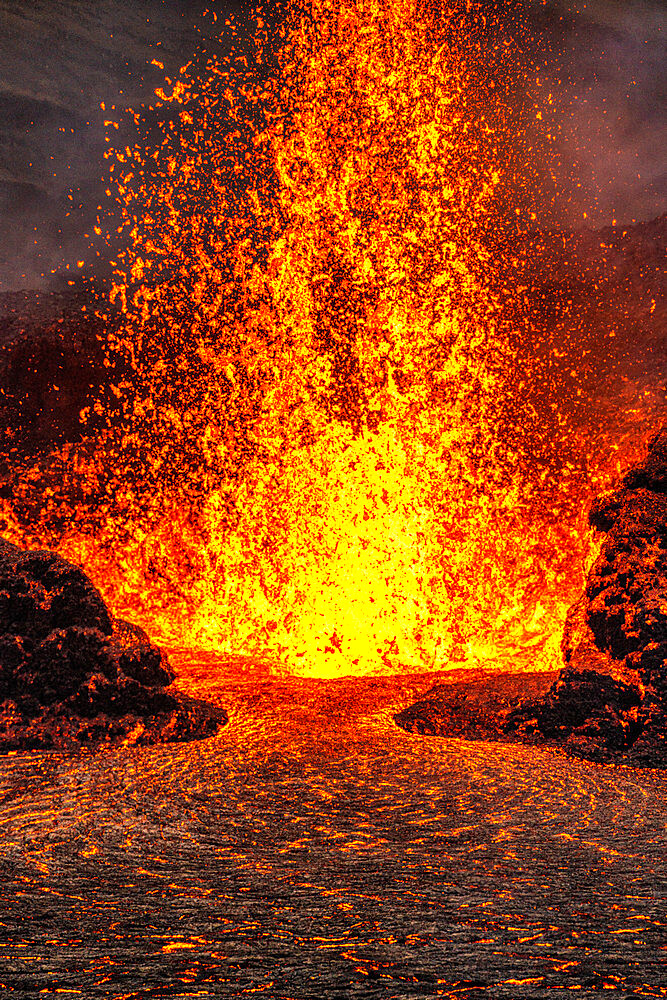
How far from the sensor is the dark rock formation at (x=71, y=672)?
19.9 feet

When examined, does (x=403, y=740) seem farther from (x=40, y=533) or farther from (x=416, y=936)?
(x=40, y=533)

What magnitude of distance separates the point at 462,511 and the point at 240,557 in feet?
11.4

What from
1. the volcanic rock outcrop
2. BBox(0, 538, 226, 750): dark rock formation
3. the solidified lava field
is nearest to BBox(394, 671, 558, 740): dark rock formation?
the volcanic rock outcrop

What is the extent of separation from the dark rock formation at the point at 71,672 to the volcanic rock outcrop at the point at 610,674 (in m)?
1.84

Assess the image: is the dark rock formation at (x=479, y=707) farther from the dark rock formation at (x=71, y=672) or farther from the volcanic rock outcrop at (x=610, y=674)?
the dark rock formation at (x=71, y=672)

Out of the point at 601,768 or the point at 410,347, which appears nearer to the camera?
the point at 601,768

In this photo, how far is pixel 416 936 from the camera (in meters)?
2.79

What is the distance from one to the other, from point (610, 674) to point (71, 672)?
396cm

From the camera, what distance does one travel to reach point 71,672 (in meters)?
6.33

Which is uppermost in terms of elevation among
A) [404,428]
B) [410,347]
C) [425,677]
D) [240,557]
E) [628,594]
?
[410,347]

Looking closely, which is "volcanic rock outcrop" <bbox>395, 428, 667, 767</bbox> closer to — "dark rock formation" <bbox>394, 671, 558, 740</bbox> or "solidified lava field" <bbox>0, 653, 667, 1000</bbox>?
"dark rock formation" <bbox>394, 671, 558, 740</bbox>

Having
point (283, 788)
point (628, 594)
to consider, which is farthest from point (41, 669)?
point (628, 594)

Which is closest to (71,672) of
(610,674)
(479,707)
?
(479,707)

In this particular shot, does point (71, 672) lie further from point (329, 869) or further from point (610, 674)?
point (610, 674)
